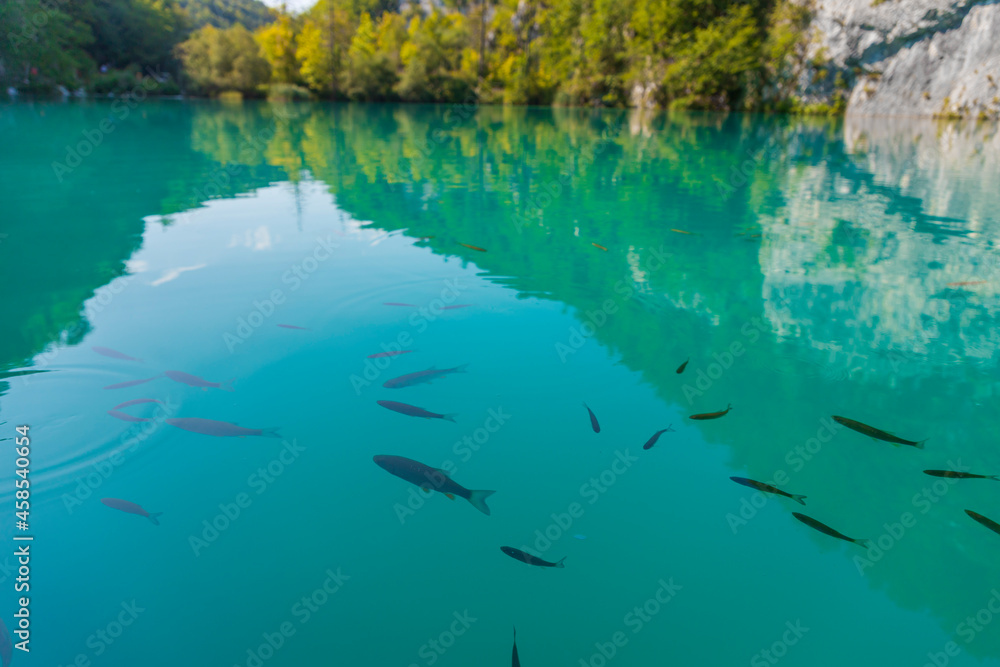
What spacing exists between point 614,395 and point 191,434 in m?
2.44

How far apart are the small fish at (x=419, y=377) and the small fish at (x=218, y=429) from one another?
73 cm

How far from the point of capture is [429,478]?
257cm

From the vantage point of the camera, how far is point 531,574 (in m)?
2.16

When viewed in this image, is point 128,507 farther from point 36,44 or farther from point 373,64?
point 373,64

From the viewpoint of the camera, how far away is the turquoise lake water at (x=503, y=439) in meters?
1.97

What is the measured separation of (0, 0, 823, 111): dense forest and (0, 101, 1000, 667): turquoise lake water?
113 feet

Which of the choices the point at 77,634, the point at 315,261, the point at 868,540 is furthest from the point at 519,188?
the point at 77,634

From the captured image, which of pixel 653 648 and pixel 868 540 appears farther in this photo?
pixel 868 540

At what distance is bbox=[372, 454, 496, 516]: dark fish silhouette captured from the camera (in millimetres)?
2508

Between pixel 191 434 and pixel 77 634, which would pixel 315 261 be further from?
pixel 77 634

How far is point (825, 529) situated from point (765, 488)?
31 cm

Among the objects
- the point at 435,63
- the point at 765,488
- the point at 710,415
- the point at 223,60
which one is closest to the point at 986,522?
the point at 765,488

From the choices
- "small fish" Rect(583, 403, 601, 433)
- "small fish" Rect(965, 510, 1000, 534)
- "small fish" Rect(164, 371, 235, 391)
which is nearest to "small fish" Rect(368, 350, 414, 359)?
"small fish" Rect(164, 371, 235, 391)

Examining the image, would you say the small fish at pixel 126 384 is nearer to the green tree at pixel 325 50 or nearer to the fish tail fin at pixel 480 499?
the fish tail fin at pixel 480 499
